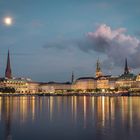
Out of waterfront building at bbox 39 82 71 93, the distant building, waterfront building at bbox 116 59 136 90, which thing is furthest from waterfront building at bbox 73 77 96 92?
waterfront building at bbox 116 59 136 90

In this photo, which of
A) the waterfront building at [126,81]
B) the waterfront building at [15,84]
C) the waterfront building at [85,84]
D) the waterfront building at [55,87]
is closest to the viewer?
the waterfront building at [126,81]

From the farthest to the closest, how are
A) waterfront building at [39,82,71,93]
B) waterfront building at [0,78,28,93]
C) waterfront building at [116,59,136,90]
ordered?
waterfront building at [39,82,71,93] → waterfront building at [0,78,28,93] → waterfront building at [116,59,136,90]

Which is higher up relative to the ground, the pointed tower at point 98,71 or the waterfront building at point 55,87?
the pointed tower at point 98,71

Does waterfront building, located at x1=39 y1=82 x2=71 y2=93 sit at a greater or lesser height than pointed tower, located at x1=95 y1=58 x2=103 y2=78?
lesser

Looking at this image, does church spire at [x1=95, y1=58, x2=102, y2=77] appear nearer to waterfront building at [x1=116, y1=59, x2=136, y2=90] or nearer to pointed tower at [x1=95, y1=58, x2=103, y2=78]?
pointed tower at [x1=95, y1=58, x2=103, y2=78]

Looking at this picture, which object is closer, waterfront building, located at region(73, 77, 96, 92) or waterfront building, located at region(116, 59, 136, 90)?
waterfront building, located at region(116, 59, 136, 90)

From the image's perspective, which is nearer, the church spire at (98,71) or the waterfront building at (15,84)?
the waterfront building at (15,84)

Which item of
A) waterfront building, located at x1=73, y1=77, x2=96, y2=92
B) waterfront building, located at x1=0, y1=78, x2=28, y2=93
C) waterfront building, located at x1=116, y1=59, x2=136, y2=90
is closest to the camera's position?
waterfront building, located at x1=116, y1=59, x2=136, y2=90

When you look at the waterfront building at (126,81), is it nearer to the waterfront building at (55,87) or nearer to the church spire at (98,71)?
the church spire at (98,71)

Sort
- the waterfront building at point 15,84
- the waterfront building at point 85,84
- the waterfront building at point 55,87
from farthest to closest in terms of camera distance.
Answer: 1. the waterfront building at point 55,87
2. the waterfront building at point 85,84
3. the waterfront building at point 15,84

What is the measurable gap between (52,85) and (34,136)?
15838cm

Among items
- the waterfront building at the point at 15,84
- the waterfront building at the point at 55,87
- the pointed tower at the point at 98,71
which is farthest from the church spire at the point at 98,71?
the waterfront building at the point at 15,84

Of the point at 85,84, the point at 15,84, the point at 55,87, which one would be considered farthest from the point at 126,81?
the point at 15,84

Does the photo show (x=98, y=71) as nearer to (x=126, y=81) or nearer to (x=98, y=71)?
(x=98, y=71)
